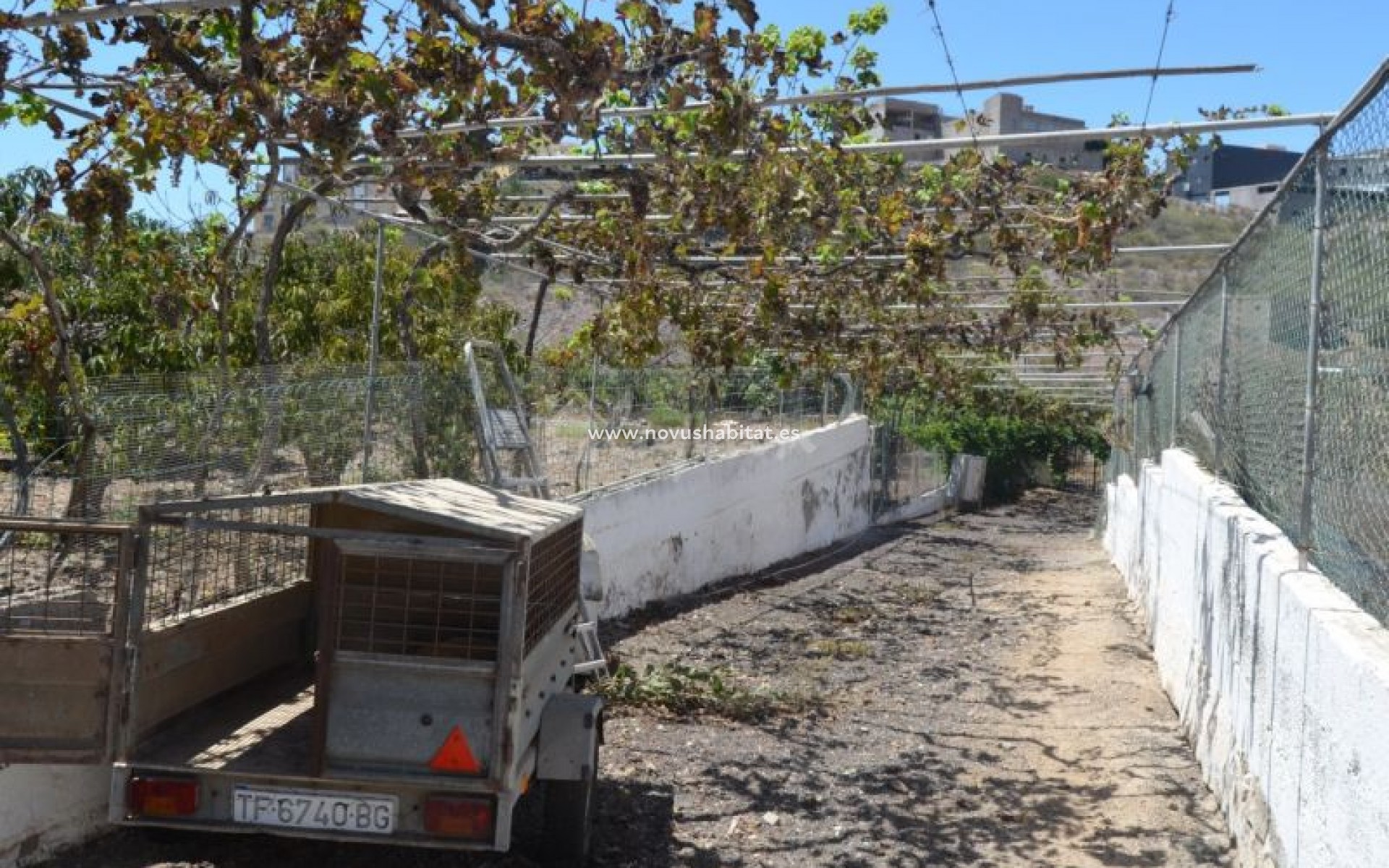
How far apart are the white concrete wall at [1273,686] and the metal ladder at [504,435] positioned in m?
4.70

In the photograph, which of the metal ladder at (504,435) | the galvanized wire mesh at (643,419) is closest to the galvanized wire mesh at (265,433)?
the metal ladder at (504,435)

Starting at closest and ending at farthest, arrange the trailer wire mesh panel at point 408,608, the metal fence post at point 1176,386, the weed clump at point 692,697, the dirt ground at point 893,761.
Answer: the trailer wire mesh panel at point 408,608
the dirt ground at point 893,761
the weed clump at point 692,697
the metal fence post at point 1176,386

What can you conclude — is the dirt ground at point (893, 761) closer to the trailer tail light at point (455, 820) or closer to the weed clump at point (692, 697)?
the weed clump at point (692, 697)

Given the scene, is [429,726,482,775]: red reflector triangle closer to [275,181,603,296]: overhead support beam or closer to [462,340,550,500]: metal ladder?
[275,181,603,296]: overhead support beam

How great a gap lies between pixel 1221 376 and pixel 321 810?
6062 millimetres

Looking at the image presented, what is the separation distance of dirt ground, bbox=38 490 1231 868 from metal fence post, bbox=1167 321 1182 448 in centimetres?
203

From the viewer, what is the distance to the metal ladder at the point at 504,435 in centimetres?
1039

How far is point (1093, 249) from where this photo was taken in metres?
10.5

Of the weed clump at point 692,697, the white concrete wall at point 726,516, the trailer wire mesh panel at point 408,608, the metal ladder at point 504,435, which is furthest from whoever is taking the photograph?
the white concrete wall at point 726,516

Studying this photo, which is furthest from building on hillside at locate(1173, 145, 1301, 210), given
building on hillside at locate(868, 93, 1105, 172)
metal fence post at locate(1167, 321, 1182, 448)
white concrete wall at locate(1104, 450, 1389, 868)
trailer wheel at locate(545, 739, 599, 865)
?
trailer wheel at locate(545, 739, 599, 865)

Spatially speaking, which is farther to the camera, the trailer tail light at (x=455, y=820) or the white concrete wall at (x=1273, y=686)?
the trailer tail light at (x=455, y=820)

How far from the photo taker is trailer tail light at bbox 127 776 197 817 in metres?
4.97

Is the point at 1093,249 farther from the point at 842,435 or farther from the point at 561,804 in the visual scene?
the point at 842,435

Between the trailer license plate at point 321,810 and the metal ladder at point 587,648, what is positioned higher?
the metal ladder at point 587,648
